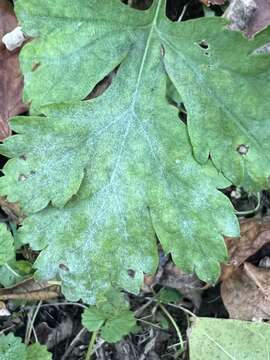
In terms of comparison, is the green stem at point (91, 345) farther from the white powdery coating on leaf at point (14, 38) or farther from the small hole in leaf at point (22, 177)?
the white powdery coating on leaf at point (14, 38)

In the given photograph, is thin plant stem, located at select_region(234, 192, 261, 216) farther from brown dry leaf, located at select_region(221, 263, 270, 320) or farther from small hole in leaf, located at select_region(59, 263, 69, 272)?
small hole in leaf, located at select_region(59, 263, 69, 272)

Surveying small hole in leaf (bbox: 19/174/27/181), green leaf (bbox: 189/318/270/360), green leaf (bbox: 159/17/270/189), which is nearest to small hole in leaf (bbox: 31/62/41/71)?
small hole in leaf (bbox: 19/174/27/181)

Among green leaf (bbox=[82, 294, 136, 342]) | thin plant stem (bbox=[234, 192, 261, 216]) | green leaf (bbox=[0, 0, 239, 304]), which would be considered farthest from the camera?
thin plant stem (bbox=[234, 192, 261, 216])

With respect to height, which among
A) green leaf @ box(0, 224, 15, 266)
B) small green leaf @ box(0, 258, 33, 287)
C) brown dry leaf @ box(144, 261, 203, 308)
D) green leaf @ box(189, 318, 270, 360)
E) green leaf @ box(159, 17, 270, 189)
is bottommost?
green leaf @ box(189, 318, 270, 360)

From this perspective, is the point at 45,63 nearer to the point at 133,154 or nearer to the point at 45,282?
the point at 133,154

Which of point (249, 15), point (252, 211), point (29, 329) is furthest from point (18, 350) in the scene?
point (249, 15)

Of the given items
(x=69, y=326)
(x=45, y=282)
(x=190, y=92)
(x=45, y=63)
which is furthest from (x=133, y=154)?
(x=69, y=326)
